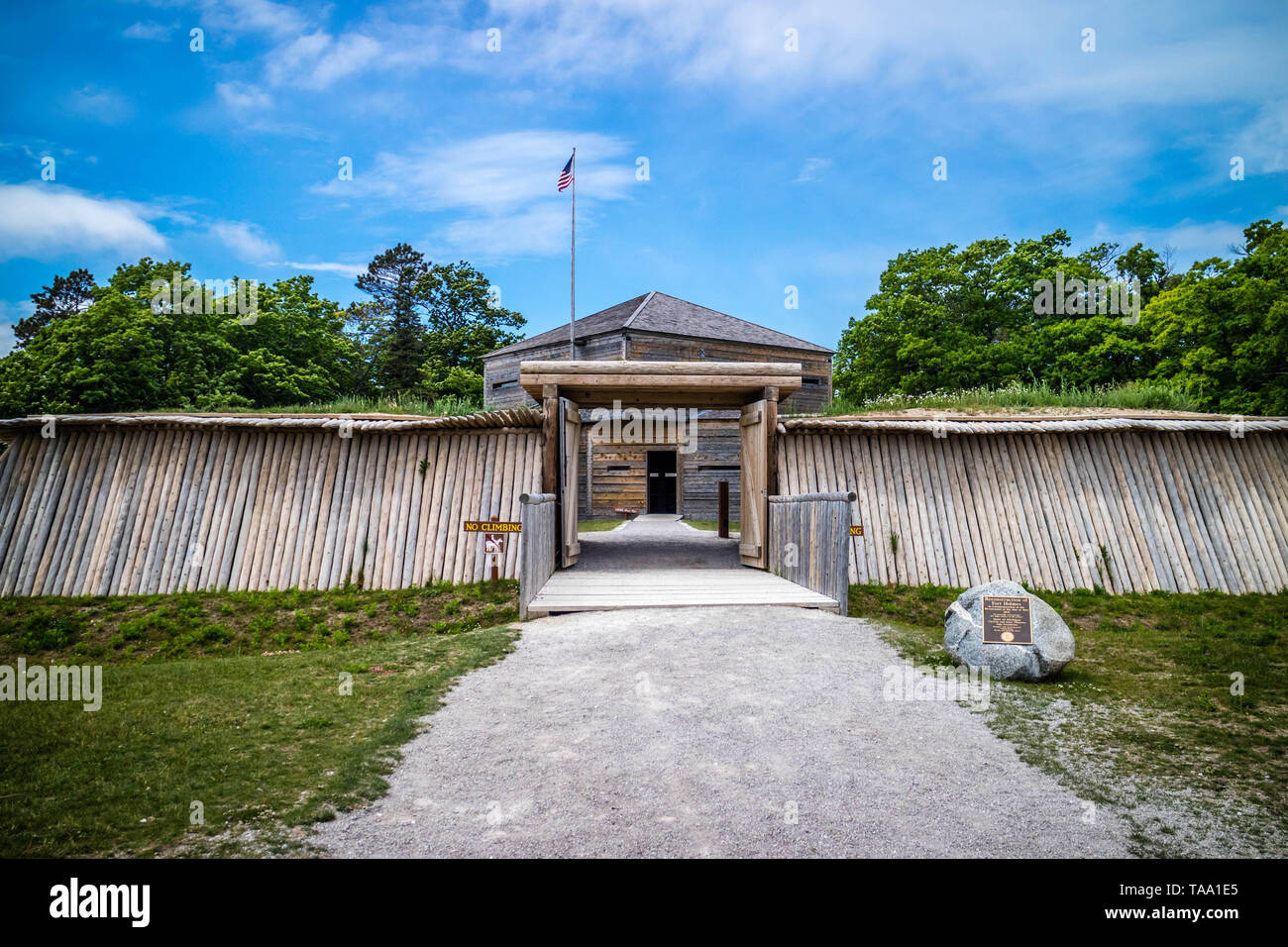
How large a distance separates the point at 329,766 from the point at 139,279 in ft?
113

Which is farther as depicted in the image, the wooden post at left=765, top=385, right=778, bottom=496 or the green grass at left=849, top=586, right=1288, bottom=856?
the wooden post at left=765, top=385, right=778, bottom=496

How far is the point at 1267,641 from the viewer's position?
27.2 ft

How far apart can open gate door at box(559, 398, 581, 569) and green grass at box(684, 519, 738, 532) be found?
690 cm

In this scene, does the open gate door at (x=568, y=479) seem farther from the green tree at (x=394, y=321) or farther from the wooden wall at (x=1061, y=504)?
the green tree at (x=394, y=321)

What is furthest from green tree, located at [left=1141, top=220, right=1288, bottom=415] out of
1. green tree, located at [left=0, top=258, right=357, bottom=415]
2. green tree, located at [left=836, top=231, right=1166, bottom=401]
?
green tree, located at [left=0, top=258, right=357, bottom=415]

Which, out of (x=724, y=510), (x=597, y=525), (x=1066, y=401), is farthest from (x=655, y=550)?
(x=1066, y=401)

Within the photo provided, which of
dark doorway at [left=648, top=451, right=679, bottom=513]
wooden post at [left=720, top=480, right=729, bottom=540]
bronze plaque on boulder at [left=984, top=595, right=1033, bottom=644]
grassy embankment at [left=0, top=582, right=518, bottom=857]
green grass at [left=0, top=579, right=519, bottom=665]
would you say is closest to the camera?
grassy embankment at [left=0, top=582, right=518, bottom=857]

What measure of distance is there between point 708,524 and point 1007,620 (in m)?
14.6

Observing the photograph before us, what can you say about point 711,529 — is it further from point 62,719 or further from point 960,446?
point 62,719

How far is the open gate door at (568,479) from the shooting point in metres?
11.6

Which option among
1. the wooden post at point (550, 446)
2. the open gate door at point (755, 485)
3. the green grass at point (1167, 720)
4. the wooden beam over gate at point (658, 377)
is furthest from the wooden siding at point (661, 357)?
the green grass at point (1167, 720)

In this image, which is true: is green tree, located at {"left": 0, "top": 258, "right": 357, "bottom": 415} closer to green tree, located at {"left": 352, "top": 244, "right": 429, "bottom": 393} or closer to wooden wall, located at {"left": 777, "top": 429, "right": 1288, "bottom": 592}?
green tree, located at {"left": 352, "top": 244, "right": 429, "bottom": 393}

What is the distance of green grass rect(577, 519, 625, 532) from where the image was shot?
62.3ft

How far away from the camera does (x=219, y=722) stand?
511 centimetres
